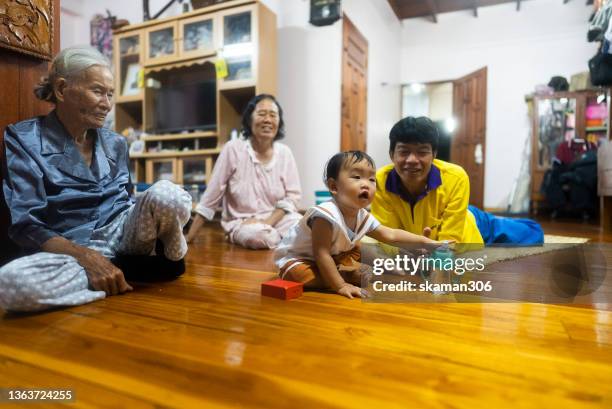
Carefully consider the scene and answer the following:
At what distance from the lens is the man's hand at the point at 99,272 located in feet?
3.32

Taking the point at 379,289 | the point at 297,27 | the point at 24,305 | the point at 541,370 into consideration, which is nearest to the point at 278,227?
the point at 379,289

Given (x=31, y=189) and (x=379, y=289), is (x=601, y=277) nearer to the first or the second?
(x=379, y=289)

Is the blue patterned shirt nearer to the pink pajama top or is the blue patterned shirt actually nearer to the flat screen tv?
the pink pajama top

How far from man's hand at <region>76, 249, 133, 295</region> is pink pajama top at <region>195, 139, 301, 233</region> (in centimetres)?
104

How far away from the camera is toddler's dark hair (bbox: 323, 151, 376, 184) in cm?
102

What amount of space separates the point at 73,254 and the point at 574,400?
1043mm

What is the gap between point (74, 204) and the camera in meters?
1.09

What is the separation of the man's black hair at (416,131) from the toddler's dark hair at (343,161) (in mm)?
107

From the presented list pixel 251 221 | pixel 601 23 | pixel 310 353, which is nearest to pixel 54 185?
pixel 310 353

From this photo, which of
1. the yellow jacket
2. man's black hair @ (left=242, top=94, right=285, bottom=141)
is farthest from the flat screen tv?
the yellow jacket

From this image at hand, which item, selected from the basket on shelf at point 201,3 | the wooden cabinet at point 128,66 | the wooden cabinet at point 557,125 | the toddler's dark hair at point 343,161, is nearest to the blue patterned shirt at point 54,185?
the toddler's dark hair at point 343,161

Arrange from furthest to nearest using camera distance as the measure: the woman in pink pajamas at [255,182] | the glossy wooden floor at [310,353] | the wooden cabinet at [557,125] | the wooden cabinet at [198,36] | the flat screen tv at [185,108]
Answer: the wooden cabinet at [557,125] → the flat screen tv at [185,108] → the wooden cabinet at [198,36] → the woman in pink pajamas at [255,182] → the glossy wooden floor at [310,353]

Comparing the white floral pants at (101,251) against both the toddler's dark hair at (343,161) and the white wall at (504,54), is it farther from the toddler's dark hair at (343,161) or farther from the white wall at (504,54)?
the white wall at (504,54)

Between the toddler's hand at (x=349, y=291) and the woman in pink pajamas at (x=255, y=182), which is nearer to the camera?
the toddler's hand at (x=349, y=291)
